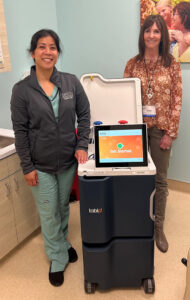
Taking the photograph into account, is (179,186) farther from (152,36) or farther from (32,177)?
(32,177)

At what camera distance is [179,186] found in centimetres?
278

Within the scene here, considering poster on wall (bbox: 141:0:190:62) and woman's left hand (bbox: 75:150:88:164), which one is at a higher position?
poster on wall (bbox: 141:0:190:62)

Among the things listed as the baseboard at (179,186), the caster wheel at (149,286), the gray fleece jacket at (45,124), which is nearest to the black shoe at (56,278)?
the caster wheel at (149,286)

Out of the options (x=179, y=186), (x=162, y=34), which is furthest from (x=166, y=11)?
(x=179, y=186)

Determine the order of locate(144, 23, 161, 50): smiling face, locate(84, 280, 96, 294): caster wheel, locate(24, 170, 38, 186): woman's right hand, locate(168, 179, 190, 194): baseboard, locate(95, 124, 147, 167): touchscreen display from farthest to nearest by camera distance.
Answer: locate(168, 179, 190, 194): baseboard
locate(144, 23, 161, 50): smiling face
locate(84, 280, 96, 294): caster wheel
locate(24, 170, 38, 186): woman's right hand
locate(95, 124, 147, 167): touchscreen display

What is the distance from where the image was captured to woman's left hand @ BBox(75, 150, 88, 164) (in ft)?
5.37

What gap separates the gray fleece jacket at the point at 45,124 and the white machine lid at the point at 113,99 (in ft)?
0.60

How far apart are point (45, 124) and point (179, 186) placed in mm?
1619

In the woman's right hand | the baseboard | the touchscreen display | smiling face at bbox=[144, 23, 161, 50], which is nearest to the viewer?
the touchscreen display

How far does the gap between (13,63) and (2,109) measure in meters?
0.38

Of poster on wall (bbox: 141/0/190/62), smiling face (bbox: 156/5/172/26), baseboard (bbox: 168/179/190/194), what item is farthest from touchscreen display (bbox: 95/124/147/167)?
baseboard (bbox: 168/179/190/194)

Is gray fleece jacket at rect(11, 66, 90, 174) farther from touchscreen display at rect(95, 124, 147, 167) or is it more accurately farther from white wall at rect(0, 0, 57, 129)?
white wall at rect(0, 0, 57, 129)

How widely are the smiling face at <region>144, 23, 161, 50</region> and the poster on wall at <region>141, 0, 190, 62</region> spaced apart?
0.53 metres

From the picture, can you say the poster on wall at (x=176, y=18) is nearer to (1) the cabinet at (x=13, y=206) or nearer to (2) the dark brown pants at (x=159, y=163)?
(2) the dark brown pants at (x=159, y=163)
